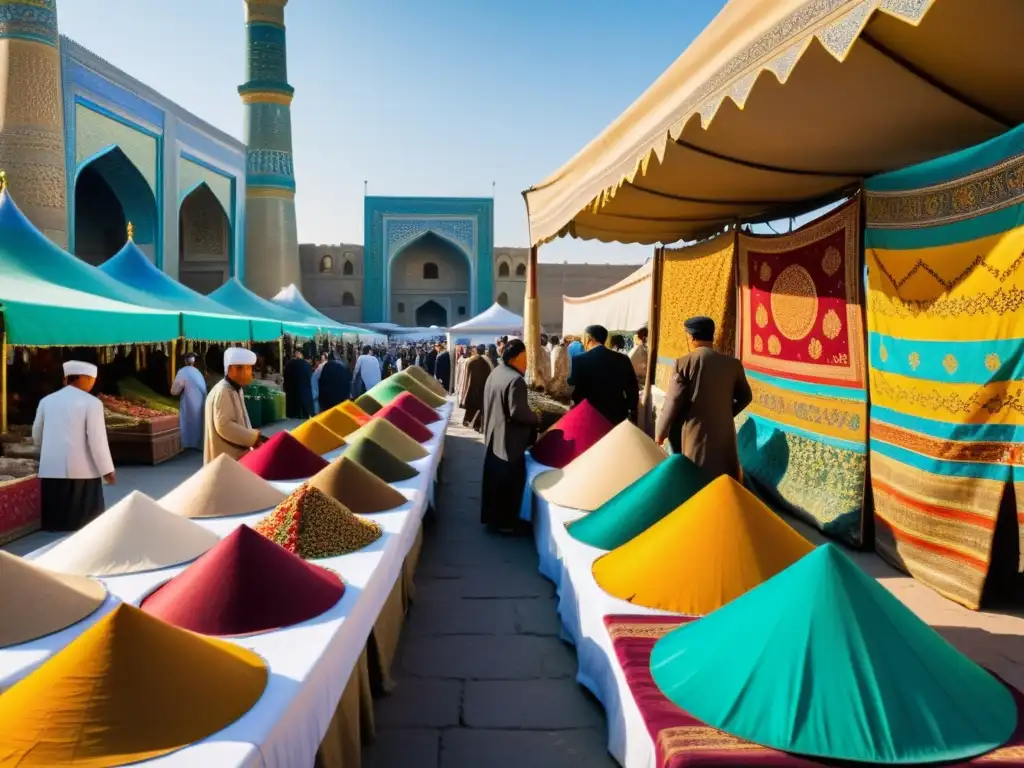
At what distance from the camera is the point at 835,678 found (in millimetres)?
1372

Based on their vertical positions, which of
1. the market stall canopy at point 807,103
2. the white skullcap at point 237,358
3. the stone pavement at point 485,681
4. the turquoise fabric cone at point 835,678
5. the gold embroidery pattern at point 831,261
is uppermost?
the market stall canopy at point 807,103

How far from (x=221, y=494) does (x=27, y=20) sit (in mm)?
9985

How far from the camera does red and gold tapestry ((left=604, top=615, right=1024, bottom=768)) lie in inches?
48.8

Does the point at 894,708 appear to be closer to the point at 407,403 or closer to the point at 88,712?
the point at 88,712

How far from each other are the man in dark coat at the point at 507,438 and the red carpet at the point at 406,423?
68 centimetres

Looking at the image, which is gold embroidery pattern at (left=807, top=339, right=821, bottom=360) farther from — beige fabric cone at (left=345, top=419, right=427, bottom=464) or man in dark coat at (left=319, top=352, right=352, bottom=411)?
man in dark coat at (left=319, top=352, right=352, bottom=411)

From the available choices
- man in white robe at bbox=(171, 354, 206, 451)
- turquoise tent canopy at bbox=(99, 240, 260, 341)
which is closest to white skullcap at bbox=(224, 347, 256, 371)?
man in white robe at bbox=(171, 354, 206, 451)

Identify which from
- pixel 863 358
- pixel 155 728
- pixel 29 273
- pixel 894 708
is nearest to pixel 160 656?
pixel 155 728

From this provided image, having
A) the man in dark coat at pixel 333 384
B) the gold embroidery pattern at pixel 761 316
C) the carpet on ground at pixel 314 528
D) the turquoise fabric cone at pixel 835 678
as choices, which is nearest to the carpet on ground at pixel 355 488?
the carpet on ground at pixel 314 528

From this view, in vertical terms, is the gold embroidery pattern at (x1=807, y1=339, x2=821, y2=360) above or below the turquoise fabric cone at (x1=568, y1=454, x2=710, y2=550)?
above

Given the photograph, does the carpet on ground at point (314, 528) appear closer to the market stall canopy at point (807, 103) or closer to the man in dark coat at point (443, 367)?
the market stall canopy at point (807, 103)

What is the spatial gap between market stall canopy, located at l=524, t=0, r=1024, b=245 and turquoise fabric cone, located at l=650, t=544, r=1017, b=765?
119 centimetres

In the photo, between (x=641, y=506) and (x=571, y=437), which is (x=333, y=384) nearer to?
(x=571, y=437)

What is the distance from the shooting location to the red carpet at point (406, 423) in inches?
181
